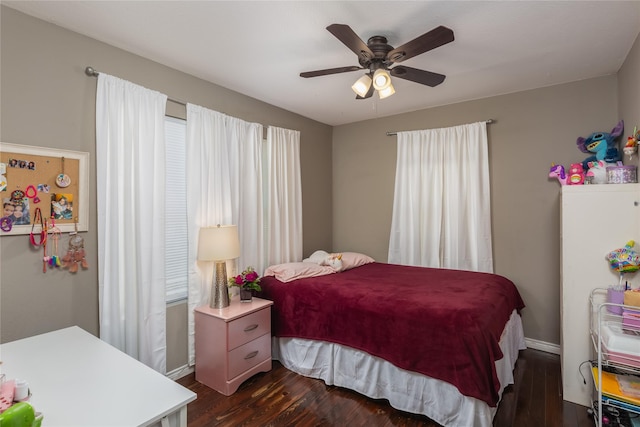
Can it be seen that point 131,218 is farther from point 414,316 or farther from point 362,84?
point 414,316

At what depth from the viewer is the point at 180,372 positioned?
267 centimetres

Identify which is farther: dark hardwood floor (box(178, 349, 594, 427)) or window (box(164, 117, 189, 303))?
window (box(164, 117, 189, 303))

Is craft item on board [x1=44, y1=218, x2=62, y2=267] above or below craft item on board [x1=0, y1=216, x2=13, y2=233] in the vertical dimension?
below

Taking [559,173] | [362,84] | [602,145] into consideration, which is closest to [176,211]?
[362,84]

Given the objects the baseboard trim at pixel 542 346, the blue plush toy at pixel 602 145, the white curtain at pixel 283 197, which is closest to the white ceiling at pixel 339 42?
the blue plush toy at pixel 602 145

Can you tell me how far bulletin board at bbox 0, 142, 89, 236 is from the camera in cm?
182

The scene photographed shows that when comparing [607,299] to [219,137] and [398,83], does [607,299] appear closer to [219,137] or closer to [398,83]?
[398,83]

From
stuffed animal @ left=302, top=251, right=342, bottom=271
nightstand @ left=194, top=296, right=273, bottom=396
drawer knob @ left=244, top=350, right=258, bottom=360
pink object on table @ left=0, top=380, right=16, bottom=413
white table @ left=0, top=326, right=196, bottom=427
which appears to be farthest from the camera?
stuffed animal @ left=302, top=251, right=342, bottom=271

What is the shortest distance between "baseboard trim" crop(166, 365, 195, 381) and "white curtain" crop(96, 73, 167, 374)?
5.4 inches

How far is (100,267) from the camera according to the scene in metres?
2.17

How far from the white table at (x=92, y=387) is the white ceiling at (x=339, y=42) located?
191 centimetres

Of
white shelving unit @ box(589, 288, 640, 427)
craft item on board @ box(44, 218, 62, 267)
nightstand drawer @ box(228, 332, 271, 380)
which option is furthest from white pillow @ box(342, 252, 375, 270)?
craft item on board @ box(44, 218, 62, 267)

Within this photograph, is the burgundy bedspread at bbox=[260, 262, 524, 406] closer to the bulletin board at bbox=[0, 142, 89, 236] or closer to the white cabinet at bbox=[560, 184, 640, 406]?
the white cabinet at bbox=[560, 184, 640, 406]

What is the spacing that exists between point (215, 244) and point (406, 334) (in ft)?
5.36
